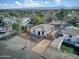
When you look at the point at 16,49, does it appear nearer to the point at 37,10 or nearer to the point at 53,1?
the point at 37,10

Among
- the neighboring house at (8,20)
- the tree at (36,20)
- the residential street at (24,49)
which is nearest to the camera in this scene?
the residential street at (24,49)

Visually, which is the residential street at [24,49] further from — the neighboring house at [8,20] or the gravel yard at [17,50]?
the neighboring house at [8,20]

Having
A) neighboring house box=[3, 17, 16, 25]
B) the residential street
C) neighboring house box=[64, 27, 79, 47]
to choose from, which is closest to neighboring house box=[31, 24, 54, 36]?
the residential street

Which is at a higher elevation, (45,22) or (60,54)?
(45,22)

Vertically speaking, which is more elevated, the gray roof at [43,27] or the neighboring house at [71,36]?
the gray roof at [43,27]

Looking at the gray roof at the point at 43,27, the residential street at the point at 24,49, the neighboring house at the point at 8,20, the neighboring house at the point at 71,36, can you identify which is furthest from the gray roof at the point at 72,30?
the neighboring house at the point at 8,20

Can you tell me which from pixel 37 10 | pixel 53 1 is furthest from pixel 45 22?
pixel 53 1

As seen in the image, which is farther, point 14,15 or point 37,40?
point 14,15
